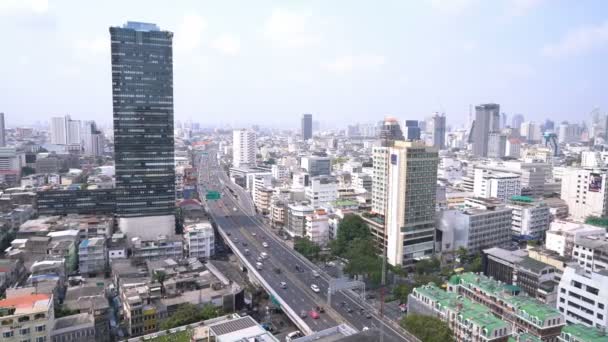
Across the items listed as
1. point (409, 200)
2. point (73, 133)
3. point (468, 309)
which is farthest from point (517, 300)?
point (73, 133)

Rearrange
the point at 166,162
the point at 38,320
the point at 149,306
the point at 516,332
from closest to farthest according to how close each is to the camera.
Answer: the point at 38,320 → the point at 516,332 → the point at 149,306 → the point at 166,162

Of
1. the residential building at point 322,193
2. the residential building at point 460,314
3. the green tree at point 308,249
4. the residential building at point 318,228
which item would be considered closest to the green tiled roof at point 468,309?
A: the residential building at point 460,314

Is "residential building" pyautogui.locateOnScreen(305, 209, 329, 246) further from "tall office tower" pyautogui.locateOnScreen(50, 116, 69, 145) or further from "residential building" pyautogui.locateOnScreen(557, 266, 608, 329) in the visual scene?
"tall office tower" pyautogui.locateOnScreen(50, 116, 69, 145)

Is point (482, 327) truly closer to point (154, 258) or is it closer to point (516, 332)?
point (516, 332)

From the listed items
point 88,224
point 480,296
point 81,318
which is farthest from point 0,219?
point 480,296

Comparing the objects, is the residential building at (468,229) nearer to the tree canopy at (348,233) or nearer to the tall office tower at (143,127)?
the tree canopy at (348,233)

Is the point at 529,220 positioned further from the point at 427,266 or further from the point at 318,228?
the point at 318,228

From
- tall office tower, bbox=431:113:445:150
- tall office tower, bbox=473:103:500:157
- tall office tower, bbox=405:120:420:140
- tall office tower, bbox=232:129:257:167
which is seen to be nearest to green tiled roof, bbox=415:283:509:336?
tall office tower, bbox=232:129:257:167

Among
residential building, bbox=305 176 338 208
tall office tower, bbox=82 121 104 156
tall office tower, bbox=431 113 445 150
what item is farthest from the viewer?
tall office tower, bbox=431 113 445 150
